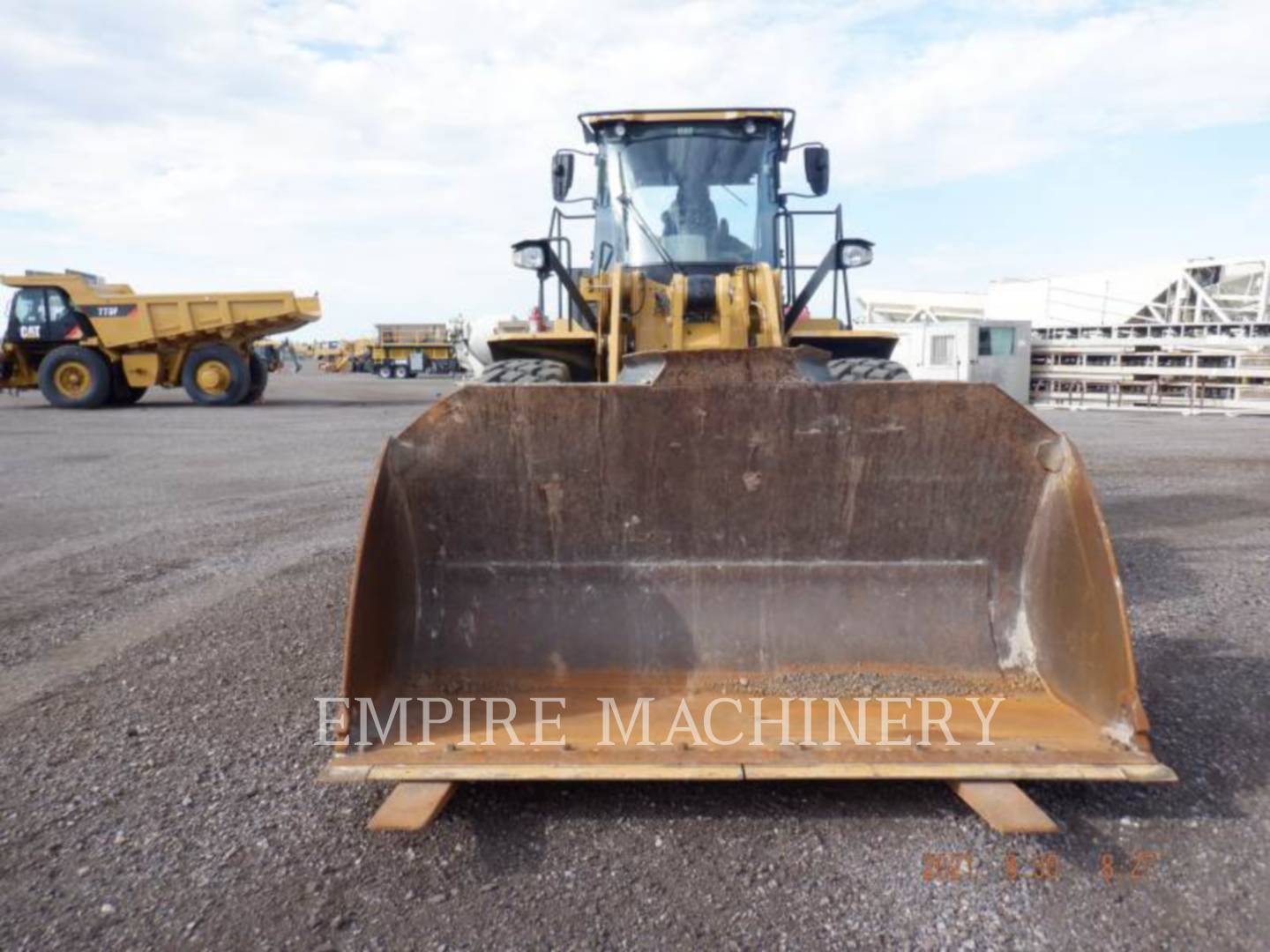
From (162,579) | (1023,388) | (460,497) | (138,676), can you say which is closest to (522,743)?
(460,497)

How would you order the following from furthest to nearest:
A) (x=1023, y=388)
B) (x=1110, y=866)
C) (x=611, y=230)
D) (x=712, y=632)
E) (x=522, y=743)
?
(x=1023, y=388), (x=611, y=230), (x=712, y=632), (x=522, y=743), (x=1110, y=866)

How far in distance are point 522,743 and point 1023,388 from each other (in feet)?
75.4

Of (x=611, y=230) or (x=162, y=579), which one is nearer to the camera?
(x=162, y=579)

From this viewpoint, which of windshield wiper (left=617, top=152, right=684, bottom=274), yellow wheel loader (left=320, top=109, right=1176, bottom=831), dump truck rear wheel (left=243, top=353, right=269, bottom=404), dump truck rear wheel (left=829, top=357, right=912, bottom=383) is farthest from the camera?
dump truck rear wheel (left=243, top=353, right=269, bottom=404)

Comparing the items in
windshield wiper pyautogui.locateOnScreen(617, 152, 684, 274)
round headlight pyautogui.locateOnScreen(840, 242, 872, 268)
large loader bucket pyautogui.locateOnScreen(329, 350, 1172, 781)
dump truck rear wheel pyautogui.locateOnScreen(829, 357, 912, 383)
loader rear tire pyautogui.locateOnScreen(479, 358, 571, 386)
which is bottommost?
large loader bucket pyautogui.locateOnScreen(329, 350, 1172, 781)

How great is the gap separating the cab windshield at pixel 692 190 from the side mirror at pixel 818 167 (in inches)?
A: 10.3

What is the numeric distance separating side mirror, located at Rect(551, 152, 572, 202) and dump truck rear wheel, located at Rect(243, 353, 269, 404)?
54.6 ft

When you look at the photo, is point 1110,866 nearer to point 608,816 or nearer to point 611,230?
point 608,816

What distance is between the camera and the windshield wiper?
5.43 meters

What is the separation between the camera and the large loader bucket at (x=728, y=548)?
2912mm

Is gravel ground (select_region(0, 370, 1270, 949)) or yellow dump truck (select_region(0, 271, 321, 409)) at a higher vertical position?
yellow dump truck (select_region(0, 271, 321, 409))

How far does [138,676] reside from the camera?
3.60 m

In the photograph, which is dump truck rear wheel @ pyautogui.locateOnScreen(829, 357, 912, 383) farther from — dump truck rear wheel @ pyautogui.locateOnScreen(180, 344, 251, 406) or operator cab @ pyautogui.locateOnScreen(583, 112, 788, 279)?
dump truck rear wheel @ pyautogui.locateOnScreen(180, 344, 251, 406)

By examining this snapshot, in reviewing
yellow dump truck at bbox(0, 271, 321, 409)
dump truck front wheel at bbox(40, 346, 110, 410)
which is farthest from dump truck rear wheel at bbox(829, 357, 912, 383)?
dump truck front wheel at bbox(40, 346, 110, 410)
